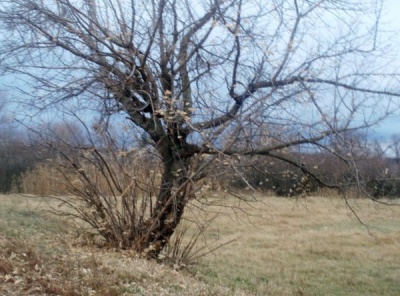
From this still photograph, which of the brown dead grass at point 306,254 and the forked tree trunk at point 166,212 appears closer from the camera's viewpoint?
the forked tree trunk at point 166,212

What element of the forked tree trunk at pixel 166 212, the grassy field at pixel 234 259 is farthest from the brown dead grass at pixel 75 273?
the forked tree trunk at pixel 166 212

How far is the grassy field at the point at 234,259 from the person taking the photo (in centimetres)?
768

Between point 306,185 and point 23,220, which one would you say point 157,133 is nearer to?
point 306,185

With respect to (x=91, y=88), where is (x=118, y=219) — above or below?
below

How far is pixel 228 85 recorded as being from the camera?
10734 mm

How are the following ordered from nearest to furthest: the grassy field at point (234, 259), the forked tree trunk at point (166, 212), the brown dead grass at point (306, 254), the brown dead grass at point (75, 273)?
1. the brown dead grass at point (75, 273)
2. the grassy field at point (234, 259)
3. the forked tree trunk at point (166, 212)
4. the brown dead grass at point (306, 254)

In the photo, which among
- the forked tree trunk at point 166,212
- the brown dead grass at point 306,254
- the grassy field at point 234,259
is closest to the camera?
the grassy field at point 234,259

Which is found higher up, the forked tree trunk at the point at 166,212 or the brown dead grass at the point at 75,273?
the forked tree trunk at the point at 166,212

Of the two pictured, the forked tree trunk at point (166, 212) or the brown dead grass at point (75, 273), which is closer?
the brown dead grass at point (75, 273)

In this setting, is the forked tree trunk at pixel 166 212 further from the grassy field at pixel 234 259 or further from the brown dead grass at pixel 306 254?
the brown dead grass at pixel 306 254

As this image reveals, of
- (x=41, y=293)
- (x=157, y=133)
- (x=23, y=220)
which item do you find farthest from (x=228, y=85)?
(x=23, y=220)

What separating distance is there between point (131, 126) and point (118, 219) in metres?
1.64

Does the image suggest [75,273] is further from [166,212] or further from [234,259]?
[234,259]

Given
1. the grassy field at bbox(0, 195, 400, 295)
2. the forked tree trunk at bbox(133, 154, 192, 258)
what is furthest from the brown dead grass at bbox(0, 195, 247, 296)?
the forked tree trunk at bbox(133, 154, 192, 258)
